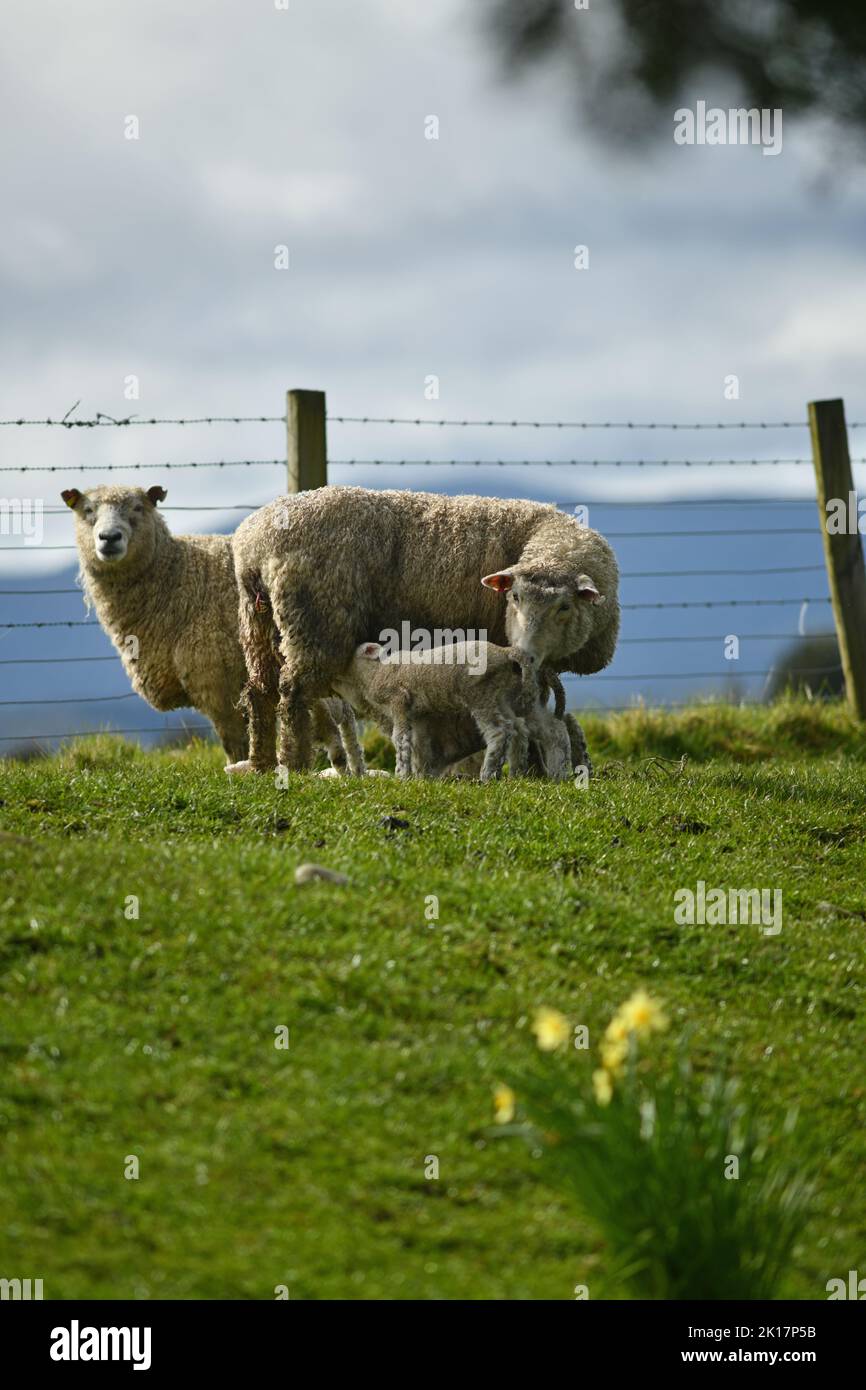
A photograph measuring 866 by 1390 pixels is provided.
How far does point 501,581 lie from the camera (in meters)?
10.4

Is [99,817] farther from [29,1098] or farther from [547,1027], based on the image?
[547,1027]

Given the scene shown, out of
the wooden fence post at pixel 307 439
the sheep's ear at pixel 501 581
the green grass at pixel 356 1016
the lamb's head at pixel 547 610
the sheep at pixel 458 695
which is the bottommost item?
the green grass at pixel 356 1016

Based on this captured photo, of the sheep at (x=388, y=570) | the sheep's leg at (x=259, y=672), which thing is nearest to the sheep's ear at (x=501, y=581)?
the sheep at (x=388, y=570)

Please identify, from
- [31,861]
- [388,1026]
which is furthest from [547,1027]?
[31,861]

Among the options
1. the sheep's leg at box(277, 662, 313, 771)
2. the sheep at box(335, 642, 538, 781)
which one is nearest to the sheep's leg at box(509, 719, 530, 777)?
the sheep at box(335, 642, 538, 781)

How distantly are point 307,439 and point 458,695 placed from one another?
4.12 metres

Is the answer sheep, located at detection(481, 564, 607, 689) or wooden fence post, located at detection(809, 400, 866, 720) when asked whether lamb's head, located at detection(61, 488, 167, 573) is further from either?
wooden fence post, located at detection(809, 400, 866, 720)

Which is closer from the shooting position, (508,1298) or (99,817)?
(508,1298)

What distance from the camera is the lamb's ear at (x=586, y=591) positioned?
33.6ft

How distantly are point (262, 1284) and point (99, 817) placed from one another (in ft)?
13.6

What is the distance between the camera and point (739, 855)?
797cm

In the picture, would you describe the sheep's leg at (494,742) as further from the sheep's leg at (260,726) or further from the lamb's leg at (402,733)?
the sheep's leg at (260,726)

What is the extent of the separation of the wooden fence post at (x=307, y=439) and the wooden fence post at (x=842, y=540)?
17.6ft
